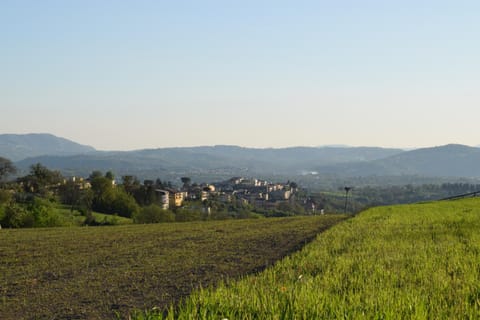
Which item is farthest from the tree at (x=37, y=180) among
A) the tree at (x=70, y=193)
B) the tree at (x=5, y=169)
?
the tree at (x=5, y=169)

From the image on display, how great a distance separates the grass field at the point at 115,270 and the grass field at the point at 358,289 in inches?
106

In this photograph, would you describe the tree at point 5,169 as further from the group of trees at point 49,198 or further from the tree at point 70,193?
the tree at point 70,193

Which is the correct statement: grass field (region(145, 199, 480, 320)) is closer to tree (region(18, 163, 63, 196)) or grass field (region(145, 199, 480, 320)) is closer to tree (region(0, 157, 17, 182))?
tree (region(18, 163, 63, 196))

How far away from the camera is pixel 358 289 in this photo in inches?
364

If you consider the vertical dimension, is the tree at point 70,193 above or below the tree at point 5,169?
below

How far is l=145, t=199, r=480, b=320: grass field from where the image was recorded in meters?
7.26

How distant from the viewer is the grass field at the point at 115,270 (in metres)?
12.4

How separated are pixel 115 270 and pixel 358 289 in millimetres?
10703

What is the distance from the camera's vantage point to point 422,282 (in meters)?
9.94

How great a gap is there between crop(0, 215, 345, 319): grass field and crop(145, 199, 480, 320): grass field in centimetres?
269

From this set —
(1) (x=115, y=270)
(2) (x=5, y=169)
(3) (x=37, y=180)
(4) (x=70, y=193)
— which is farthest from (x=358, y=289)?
(2) (x=5, y=169)

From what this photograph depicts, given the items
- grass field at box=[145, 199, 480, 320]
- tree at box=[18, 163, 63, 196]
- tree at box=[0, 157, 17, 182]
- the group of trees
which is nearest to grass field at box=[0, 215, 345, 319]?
grass field at box=[145, 199, 480, 320]

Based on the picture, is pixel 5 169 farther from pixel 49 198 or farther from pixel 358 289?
pixel 358 289

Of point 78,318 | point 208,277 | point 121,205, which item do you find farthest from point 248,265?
point 121,205
